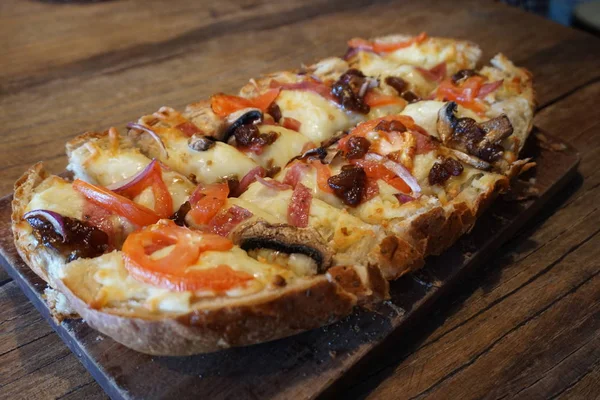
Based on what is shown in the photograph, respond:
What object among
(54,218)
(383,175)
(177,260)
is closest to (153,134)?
(54,218)

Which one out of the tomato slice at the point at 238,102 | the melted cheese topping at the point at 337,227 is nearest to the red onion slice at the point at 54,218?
the melted cheese topping at the point at 337,227

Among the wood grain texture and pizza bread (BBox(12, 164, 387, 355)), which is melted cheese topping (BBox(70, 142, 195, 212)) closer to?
pizza bread (BBox(12, 164, 387, 355))

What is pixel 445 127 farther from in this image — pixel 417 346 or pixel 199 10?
pixel 199 10

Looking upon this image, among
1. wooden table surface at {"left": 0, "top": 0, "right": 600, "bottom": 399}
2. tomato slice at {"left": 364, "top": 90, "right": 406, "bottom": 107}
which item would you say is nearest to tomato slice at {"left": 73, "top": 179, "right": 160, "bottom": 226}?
wooden table surface at {"left": 0, "top": 0, "right": 600, "bottom": 399}

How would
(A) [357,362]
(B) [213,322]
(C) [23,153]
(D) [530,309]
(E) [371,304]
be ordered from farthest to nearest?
(C) [23,153]
(D) [530,309]
(E) [371,304]
(A) [357,362]
(B) [213,322]

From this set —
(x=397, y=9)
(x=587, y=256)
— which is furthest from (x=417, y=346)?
(x=397, y=9)

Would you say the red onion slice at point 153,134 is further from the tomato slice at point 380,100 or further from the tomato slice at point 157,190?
the tomato slice at point 380,100
